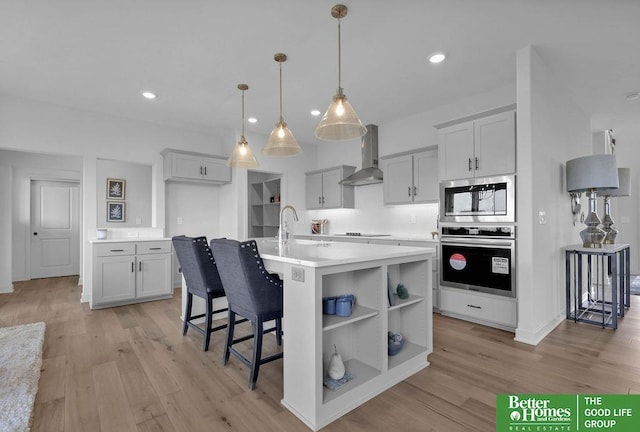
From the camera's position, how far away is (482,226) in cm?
329

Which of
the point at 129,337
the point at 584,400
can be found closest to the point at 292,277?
the point at 584,400

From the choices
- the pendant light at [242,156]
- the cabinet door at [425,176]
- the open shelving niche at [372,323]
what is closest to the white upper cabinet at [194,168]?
the pendant light at [242,156]

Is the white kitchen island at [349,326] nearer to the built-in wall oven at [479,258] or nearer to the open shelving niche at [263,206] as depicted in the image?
the built-in wall oven at [479,258]

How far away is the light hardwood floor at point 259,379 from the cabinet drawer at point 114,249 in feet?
3.08

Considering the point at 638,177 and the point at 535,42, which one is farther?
the point at 638,177

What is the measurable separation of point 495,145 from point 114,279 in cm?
477

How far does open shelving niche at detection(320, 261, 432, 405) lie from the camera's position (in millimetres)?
2021

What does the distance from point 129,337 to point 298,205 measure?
3.65 meters

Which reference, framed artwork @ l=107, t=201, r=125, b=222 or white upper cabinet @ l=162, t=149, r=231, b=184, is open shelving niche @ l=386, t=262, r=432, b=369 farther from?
framed artwork @ l=107, t=201, r=125, b=222

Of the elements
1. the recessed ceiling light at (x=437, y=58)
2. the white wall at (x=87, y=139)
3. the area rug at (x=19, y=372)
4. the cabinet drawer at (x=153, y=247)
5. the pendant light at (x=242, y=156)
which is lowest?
the area rug at (x=19, y=372)

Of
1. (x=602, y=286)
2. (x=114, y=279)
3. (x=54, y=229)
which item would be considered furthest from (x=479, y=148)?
(x=54, y=229)

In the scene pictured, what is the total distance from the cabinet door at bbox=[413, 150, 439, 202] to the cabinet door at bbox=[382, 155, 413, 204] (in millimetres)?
82

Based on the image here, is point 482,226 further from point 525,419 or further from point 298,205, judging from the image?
point 298,205

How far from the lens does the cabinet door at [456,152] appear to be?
344 centimetres
